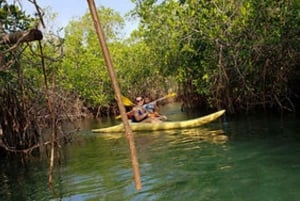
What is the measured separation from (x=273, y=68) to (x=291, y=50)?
3.34ft

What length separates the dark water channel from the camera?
542cm

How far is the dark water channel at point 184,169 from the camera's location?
17.8ft

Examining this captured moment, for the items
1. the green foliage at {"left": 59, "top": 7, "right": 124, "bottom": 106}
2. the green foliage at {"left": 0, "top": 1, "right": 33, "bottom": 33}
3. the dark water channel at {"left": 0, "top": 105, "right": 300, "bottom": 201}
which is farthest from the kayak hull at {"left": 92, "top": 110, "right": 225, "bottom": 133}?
the green foliage at {"left": 59, "top": 7, "right": 124, "bottom": 106}

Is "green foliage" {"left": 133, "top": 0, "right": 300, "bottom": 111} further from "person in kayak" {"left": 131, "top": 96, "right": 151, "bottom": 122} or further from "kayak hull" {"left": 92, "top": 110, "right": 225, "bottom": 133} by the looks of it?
"person in kayak" {"left": 131, "top": 96, "right": 151, "bottom": 122}

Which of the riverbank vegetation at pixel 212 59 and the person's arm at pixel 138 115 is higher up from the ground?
the riverbank vegetation at pixel 212 59

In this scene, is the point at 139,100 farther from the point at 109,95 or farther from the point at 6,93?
the point at 109,95

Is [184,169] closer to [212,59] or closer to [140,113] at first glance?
[140,113]

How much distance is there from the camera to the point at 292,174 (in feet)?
18.7

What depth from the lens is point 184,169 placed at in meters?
6.81

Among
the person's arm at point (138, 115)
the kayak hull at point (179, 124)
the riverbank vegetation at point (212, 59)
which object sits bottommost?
the kayak hull at point (179, 124)

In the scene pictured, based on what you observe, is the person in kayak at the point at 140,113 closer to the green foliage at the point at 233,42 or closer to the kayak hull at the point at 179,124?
the kayak hull at the point at 179,124

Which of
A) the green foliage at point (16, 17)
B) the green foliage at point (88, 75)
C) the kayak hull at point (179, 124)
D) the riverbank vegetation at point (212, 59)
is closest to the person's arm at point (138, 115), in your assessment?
the kayak hull at point (179, 124)

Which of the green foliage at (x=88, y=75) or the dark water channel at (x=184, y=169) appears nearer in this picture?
the dark water channel at (x=184, y=169)

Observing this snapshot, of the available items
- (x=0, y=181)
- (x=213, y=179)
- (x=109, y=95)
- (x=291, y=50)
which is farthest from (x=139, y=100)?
(x=109, y=95)
